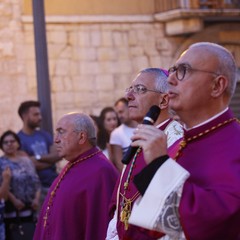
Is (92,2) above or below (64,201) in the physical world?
above

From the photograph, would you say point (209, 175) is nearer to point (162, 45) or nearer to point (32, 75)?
point (32, 75)

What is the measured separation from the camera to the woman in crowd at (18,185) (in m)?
7.88

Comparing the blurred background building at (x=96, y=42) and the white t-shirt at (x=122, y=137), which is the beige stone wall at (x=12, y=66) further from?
the white t-shirt at (x=122, y=137)

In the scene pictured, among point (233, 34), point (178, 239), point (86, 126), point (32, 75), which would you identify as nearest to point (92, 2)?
point (32, 75)

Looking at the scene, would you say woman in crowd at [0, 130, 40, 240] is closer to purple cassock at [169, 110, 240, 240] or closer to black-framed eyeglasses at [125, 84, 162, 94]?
black-framed eyeglasses at [125, 84, 162, 94]

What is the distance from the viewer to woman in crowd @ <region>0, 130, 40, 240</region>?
7.88m

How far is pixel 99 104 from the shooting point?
1472cm

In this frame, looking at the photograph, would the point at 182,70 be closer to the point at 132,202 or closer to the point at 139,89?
the point at 132,202

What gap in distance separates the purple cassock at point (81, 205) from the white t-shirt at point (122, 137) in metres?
3.29

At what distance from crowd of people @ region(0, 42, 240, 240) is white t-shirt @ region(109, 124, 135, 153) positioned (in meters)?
3.14

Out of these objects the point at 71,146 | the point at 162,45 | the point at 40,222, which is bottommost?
the point at 40,222

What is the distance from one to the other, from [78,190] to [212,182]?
101 inches

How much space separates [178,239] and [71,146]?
276cm

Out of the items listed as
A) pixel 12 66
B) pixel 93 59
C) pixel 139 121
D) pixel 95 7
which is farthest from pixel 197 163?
pixel 95 7
